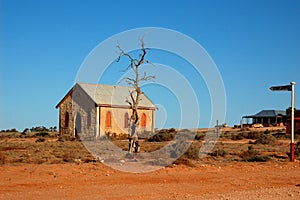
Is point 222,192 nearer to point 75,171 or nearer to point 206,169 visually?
point 206,169

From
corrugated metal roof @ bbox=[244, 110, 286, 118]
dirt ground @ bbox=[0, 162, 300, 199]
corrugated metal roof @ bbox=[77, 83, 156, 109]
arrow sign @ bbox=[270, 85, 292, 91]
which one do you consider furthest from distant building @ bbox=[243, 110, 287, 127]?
dirt ground @ bbox=[0, 162, 300, 199]

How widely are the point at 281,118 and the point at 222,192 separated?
73.2 m

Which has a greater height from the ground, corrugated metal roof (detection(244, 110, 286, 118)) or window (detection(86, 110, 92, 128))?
corrugated metal roof (detection(244, 110, 286, 118))

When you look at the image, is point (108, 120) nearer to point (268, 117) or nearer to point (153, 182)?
point (153, 182)

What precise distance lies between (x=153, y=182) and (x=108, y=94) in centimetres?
2644

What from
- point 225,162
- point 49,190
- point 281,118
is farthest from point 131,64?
point 281,118

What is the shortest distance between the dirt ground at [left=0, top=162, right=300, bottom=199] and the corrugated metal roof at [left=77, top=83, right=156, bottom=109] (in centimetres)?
2138

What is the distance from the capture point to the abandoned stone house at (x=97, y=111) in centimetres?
3522

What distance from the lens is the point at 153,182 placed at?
11.1 meters

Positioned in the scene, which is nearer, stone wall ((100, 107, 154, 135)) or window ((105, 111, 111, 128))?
stone wall ((100, 107, 154, 135))

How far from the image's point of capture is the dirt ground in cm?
918

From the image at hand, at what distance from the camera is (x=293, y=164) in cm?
1559

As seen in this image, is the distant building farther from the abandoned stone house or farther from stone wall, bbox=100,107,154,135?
the abandoned stone house

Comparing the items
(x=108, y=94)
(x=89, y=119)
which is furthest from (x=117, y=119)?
(x=89, y=119)
